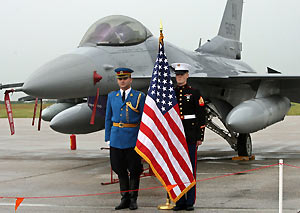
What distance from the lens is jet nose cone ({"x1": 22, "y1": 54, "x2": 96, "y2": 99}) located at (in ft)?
27.3

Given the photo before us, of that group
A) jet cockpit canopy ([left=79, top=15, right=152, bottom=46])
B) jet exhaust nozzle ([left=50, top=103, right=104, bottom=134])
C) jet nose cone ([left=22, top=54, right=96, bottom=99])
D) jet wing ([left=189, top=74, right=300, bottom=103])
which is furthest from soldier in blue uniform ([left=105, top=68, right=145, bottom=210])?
jet exhaust nozzle ([left=50, top=103, right=104, bottom=134])

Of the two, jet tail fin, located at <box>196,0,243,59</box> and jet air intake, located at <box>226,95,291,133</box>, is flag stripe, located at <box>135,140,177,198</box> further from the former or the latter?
jet tail fin, located at <box>196,0,243,59</box>

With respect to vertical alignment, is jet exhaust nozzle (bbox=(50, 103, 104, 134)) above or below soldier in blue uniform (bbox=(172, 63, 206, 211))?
below

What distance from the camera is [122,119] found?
6633 millimetres

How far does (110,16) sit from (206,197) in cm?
447

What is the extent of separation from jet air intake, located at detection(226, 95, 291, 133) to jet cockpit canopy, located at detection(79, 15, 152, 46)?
2.42 m

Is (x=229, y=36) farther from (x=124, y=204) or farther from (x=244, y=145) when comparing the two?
(x=124, y=204)

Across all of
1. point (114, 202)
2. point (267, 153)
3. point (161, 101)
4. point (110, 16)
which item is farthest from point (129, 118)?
point (267, 153)

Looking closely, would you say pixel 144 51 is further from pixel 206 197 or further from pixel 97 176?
pixel 206 197

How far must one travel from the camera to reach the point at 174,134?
6234mm

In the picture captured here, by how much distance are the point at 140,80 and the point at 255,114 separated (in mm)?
2343

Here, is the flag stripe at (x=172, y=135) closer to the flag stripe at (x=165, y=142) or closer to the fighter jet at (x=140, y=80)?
the flag stripe at (x=165, y=142)

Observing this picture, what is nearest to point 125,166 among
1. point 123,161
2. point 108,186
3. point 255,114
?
point 123,161

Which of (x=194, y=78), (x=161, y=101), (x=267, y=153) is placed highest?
(x=161, y=101)
